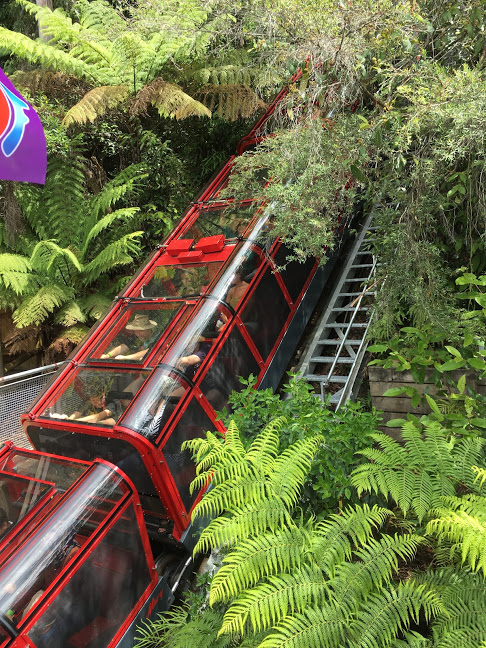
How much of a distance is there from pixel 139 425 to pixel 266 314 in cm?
223

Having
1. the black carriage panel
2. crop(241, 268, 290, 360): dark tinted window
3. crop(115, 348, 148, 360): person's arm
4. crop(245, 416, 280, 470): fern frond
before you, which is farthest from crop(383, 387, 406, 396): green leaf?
crop(115, 348, 148, 360): person's arm

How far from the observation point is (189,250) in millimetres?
5980

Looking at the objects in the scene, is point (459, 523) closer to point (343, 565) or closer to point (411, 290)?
point (343, 565)

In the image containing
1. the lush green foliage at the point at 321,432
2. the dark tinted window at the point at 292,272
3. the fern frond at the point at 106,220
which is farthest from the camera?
the fern frond at the point at 106,220

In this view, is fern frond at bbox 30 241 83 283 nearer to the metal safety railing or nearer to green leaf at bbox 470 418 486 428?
the metal safety railing

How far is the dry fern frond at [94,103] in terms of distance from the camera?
686 cm

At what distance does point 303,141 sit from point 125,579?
418cm

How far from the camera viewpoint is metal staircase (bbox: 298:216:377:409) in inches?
210

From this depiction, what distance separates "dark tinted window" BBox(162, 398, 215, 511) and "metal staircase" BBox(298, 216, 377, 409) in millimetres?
1367

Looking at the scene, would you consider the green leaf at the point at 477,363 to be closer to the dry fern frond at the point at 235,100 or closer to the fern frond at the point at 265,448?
the fern frond at the point at 265,448

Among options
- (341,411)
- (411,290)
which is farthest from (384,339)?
(341,411)

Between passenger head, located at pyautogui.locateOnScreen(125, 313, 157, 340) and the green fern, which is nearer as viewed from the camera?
the green fern

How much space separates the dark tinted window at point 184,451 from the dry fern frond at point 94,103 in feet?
16.1

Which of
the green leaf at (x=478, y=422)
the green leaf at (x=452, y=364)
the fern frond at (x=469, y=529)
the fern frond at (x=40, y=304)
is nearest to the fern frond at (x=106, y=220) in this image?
the fern frond at (x=40, y=304)
